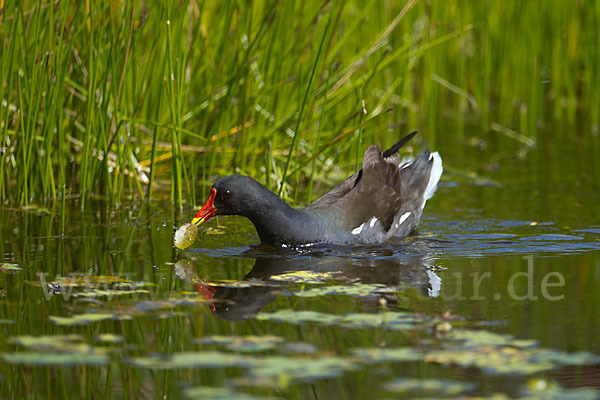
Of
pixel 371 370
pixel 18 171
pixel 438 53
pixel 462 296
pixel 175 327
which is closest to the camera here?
pixel 371 370

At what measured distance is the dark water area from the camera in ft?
10.6

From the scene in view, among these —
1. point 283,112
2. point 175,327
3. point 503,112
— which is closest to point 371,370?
point 175,327

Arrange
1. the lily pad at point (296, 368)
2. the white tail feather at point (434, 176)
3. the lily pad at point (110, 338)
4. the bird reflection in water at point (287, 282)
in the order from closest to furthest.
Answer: the lily pad at point (296, 368) < the lily pad at point (110, 338) < the bird reflection in water at point (287, 282) < the white tail feather at point (434, 176)

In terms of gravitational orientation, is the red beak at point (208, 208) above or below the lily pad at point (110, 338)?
above

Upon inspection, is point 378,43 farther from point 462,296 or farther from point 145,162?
point 462,296

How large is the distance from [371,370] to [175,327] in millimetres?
927

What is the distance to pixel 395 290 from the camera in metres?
4.44

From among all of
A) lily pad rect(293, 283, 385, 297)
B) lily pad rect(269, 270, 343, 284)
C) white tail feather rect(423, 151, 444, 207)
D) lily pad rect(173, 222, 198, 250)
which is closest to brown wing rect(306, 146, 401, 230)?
white tail feather rect(423, 151, 444, 207)

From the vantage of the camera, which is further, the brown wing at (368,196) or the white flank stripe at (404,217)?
the white flank stripe at (404,217)

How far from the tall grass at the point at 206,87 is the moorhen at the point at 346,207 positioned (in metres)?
0.33

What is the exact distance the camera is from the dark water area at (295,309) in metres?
3.22

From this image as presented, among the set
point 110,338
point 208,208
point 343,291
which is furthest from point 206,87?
point 110,338

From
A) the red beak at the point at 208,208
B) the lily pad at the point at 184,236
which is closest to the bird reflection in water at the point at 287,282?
the lily pad at the point at 184,236

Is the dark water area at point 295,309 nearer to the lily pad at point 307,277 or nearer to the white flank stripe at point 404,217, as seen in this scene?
the lily pad at point 307,277
